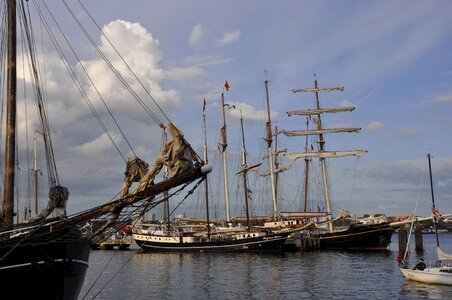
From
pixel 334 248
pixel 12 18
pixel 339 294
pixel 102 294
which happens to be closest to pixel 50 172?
pixel 12 18

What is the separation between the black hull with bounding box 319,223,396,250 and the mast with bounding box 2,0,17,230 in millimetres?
58314

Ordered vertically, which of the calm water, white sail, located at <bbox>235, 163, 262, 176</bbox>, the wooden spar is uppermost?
white sail, located at <bbox>235, 163, 262, 176</bbox>

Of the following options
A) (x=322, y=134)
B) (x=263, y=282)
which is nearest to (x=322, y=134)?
(x=322, y=134)

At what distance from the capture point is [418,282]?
109 ft

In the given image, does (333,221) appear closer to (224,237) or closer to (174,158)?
(224,237)

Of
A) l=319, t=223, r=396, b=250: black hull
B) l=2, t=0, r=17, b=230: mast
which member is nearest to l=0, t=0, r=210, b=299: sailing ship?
l=2, t=0, r=17, b=230: mast

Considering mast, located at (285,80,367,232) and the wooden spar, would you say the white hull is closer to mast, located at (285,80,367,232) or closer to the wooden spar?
the wooden spar

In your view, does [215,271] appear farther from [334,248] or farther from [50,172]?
[334,248]

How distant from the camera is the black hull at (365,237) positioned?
68.5m

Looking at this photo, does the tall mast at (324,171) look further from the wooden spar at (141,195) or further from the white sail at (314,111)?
the wooden spar at (141,195)

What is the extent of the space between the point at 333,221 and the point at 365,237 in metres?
4.94

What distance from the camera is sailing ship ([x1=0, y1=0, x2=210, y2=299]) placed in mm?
15055

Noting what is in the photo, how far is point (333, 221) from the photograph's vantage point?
7119cm

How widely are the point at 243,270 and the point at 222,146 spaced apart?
38.0 m
